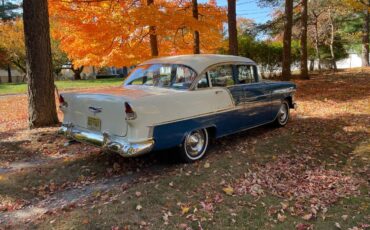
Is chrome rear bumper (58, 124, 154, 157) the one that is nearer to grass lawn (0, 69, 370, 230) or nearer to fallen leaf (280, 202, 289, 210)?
grass lawn (0, 69, 370, 230)

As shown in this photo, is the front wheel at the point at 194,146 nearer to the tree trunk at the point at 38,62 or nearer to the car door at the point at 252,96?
the car door at the point at 252,96

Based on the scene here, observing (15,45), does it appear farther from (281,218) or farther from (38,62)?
(281,218)

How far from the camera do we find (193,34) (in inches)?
625

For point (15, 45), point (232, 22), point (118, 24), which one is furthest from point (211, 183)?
point (15, 45)

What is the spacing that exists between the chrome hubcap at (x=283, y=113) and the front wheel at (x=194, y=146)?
2.93 m

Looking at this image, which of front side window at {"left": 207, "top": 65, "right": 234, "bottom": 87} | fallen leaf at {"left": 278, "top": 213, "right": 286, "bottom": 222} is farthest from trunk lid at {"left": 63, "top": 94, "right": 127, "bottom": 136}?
fallen leaf at {"left": 278, "top": 213, "right": 286, "bottom": 222}

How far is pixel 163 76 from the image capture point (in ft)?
18.9

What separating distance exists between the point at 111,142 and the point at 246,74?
3219mm

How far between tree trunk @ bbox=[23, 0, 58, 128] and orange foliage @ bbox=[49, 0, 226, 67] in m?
3.88

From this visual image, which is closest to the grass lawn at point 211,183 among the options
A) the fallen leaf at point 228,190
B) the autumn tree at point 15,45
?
the fallen leaf at point 228,190

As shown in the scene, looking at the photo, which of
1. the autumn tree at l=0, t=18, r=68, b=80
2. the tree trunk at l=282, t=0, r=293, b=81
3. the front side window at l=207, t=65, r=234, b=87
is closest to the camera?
the front side window at l=207, t=65, r=234, b=87

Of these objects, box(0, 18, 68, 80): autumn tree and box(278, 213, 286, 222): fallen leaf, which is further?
box(0, 18, 68, 80): autumn tree

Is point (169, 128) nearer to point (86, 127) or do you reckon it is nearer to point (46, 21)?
point (86, 127)

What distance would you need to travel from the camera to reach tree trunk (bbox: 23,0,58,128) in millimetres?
7203
